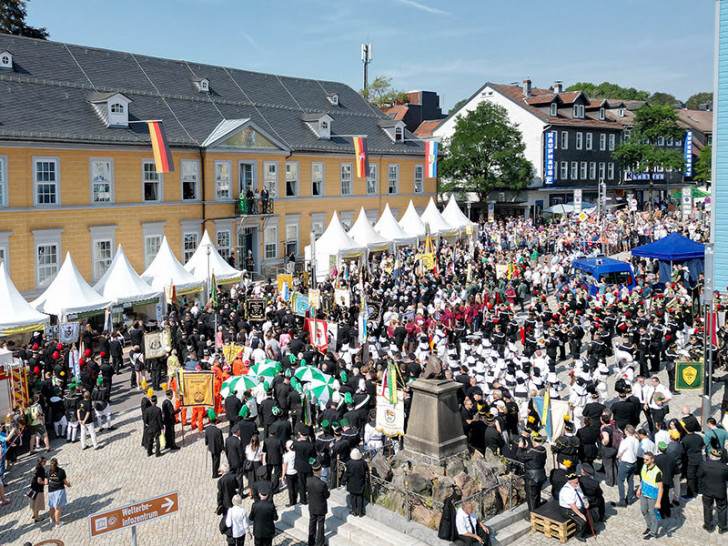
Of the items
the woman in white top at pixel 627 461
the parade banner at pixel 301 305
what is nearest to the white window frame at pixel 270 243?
the parade banner at pixel 301 305

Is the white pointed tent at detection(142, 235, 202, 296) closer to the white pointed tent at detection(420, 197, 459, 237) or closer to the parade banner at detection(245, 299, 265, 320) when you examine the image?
the parade banner at detection(245, 299, 265, 320)

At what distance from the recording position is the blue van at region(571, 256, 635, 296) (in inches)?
1085

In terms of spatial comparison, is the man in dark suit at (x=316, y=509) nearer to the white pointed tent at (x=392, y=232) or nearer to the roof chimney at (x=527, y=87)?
the white pointed tent at (x=392, y=232)

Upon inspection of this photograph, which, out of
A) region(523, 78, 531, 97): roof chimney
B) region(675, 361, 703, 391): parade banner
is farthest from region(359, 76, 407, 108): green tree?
region(675, 361, 703, 391): parade banner

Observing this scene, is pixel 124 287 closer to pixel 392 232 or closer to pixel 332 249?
pixel 332 249

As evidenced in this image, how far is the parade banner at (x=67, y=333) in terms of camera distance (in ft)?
68.3

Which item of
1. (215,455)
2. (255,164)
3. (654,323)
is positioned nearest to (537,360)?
(654,323)

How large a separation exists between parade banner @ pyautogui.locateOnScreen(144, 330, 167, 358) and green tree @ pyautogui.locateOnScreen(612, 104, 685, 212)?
168ft

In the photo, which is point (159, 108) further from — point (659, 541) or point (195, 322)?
point (659, 541)

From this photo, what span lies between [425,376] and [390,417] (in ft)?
3.86

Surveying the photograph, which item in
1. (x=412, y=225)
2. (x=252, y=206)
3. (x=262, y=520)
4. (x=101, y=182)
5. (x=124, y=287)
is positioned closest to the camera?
(x=262, y=520)

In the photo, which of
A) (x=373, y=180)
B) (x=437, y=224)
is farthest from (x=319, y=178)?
(x=437, y=224)

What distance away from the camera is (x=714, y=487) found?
1094 cm

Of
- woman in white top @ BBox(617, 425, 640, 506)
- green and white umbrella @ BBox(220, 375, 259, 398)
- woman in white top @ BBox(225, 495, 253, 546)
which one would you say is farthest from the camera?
green and white umbrella @ BBox(220, 375, 259, 398)
